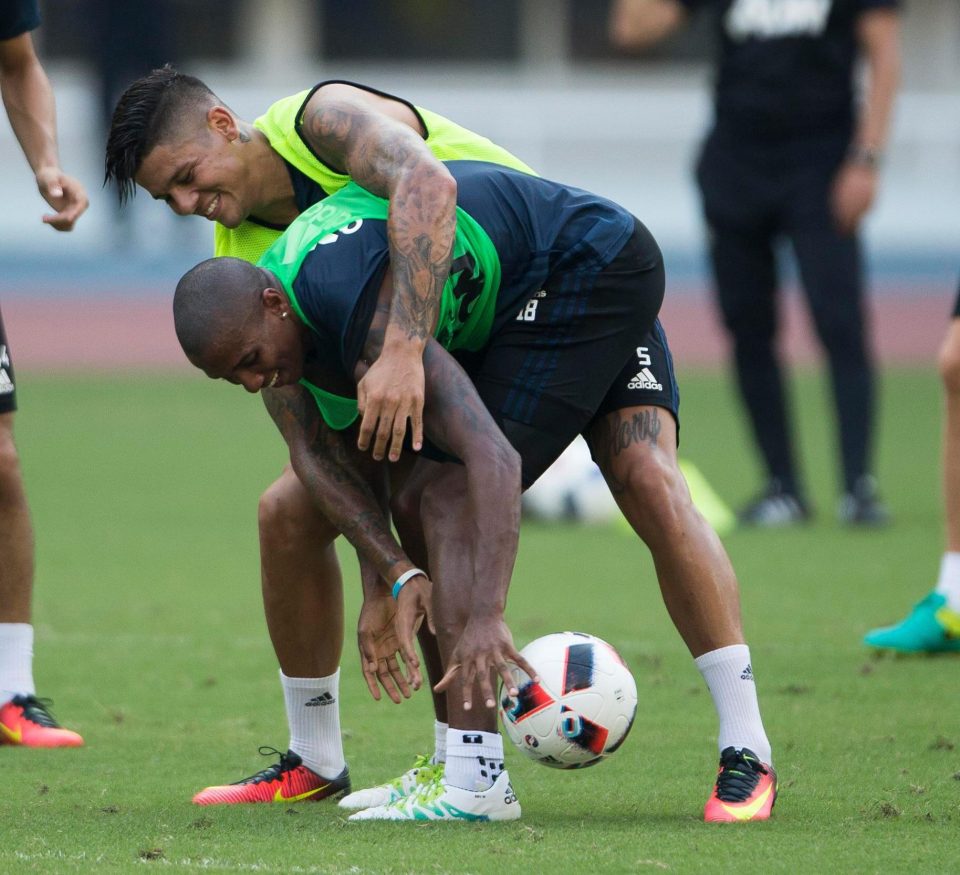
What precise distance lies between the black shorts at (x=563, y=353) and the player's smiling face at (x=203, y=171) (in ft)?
2.52

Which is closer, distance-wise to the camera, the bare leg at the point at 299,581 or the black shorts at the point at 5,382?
the bare leg at the point at 299,581

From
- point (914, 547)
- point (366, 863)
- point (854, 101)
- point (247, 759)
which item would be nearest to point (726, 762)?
point (366, 863)

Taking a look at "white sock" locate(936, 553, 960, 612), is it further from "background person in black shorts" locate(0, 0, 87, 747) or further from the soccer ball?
"background person in black shorts" locate(0, 0, 87, 747)

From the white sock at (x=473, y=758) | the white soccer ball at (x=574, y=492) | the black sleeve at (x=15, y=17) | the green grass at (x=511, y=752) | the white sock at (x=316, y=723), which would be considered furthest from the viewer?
the white soccer ball at (x=574, y=492)

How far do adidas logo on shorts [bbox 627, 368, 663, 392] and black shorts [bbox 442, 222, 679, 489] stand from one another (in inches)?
1.4

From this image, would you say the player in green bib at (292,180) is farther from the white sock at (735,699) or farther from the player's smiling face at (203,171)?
the white sock at (735,699)

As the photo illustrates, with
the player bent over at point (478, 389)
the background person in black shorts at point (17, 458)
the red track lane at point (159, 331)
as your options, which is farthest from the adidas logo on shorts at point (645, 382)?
the red track lane at point (159, 331)

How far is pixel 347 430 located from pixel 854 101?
5732 mm

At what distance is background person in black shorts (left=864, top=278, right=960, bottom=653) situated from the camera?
19.7ft

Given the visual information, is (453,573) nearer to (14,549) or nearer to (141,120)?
(141,120)

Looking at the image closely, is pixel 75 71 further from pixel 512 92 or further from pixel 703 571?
pixel 703 571

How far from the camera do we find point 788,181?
29.8 feet

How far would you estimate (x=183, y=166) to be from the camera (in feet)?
14.3

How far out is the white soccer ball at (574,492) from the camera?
9.74 meters
